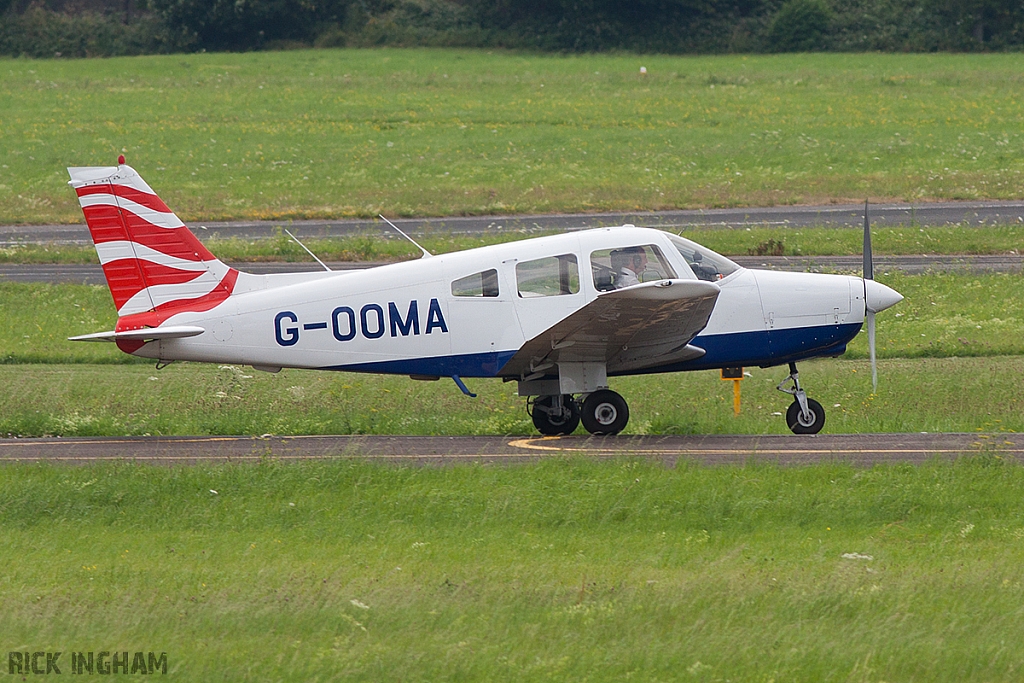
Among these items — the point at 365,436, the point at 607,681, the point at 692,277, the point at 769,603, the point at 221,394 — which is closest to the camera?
the point at 607,681

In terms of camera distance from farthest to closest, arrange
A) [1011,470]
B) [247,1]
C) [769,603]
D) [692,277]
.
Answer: [247,1] → [692,277] → [1011,470] → [769,603]

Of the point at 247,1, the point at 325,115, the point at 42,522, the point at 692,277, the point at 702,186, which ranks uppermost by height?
the point at 247,1

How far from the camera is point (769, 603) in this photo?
8680 mm

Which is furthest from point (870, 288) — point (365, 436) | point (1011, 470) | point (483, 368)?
point (365, 436)

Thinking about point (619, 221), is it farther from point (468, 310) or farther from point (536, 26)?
point (536, 26)

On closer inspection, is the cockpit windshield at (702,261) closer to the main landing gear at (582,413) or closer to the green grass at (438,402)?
the main landing gear at (582,413)

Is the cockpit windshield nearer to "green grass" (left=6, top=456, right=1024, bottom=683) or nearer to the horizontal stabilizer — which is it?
"green grass" (left=6, top=456, right=1024, bottom=683)

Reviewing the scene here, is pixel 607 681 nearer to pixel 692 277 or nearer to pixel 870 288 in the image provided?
pixel 692 277

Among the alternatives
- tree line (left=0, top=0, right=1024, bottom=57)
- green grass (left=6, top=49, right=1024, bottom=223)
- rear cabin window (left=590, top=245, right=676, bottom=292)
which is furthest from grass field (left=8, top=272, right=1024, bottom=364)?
tree line (left=0, top=0, right=1024, bottom=57)

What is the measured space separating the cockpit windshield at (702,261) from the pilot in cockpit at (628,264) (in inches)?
20.7

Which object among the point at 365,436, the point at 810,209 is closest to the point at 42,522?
the point at 365,436

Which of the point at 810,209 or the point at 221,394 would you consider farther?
the point at 810,209

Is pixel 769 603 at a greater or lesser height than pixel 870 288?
lesser

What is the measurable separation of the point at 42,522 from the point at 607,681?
6008 millimetres
